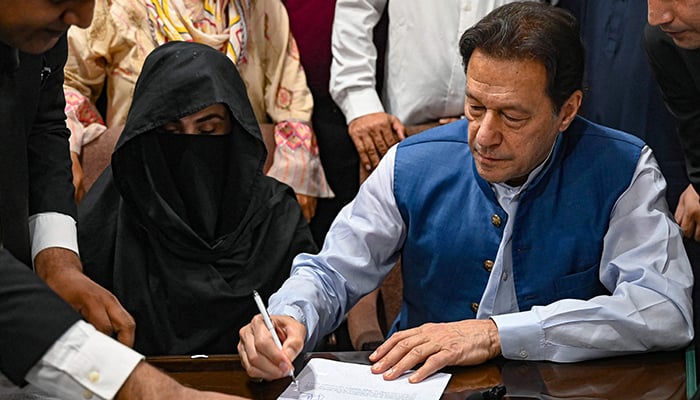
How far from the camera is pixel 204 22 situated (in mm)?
3535

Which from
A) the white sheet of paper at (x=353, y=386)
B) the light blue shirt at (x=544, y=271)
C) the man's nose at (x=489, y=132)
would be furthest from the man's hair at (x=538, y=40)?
the white sheet of paper at (x=353, y=386)

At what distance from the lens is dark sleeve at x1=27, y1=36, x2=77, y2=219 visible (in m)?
2.39

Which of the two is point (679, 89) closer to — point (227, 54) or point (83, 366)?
point (227, 54)

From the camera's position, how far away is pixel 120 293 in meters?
2.96

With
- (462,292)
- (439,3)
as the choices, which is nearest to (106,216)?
(462,292)

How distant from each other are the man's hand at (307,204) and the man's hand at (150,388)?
1825 mm

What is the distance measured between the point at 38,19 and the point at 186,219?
1416mm

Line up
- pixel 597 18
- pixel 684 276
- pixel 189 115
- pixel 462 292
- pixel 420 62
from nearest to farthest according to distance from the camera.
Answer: pixel 684 276
pixel 462 292
pixel 189 115
pixel 597 18
pixel 420 62

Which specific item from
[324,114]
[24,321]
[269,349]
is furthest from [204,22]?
[24,321]

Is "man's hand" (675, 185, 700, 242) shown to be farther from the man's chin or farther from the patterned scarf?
the man's chin

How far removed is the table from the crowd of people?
0.04 metres

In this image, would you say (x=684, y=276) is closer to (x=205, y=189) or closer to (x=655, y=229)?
(x=655, y=229)

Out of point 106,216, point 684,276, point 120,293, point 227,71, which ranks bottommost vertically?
point 120,293

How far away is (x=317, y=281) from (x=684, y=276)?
2.97ft
